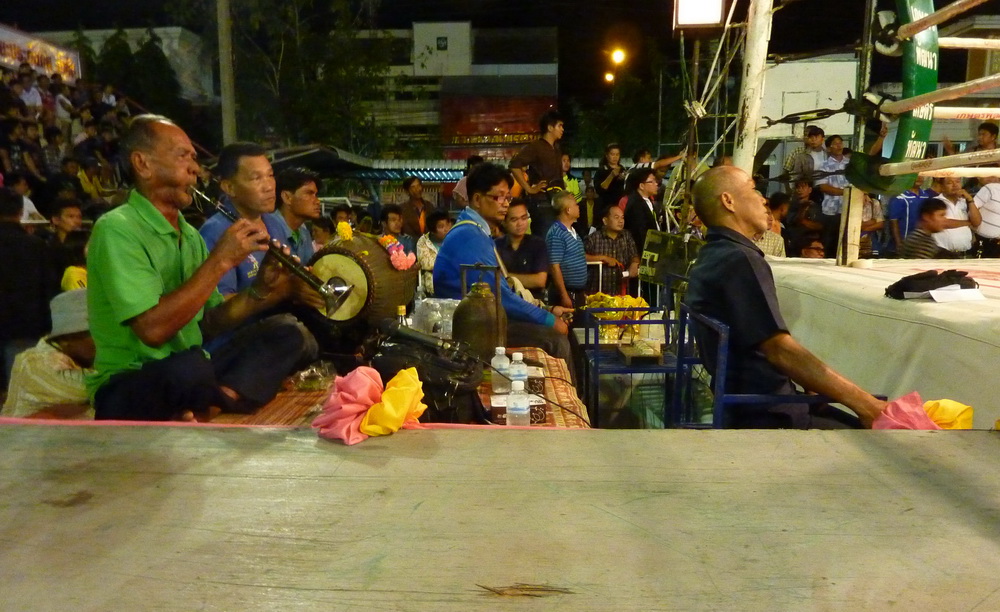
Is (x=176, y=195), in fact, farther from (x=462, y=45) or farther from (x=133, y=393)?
(x=462, y=45)

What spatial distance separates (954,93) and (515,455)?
2512 millimetres

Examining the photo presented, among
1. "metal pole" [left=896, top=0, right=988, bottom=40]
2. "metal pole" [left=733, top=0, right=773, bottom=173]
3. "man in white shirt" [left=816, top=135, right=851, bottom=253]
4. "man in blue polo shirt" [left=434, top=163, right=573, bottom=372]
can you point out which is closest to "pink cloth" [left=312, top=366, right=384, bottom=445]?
"man in blue polo shirt" [left=434, top=163, right=573, bottom=372]

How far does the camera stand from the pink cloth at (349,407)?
1650mm

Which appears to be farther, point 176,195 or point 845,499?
point 176,195

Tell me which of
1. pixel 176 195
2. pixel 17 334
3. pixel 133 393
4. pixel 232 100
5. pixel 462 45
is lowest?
pixel 17 334

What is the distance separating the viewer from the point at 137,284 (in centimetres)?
211

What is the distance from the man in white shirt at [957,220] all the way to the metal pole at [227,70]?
22.8 feet

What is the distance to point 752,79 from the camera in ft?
14.8

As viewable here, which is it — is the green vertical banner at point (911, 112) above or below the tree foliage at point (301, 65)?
below

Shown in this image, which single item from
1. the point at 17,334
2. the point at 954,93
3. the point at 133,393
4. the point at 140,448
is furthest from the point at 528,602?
the point at 17,334

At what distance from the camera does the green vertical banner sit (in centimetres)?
328

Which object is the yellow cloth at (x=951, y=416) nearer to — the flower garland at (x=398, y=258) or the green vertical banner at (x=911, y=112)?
the green vertical banner at (x=911, y=112)

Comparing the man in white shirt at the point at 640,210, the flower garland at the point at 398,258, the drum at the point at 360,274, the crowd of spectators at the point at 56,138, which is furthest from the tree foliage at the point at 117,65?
the drum at the point at 360,274

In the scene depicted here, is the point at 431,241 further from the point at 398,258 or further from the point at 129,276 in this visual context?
the point at 129,276
